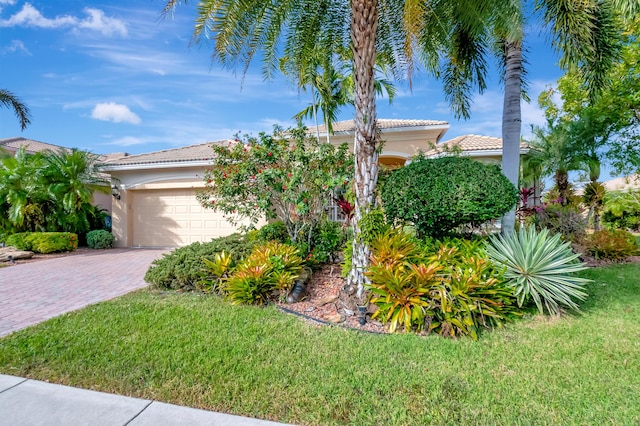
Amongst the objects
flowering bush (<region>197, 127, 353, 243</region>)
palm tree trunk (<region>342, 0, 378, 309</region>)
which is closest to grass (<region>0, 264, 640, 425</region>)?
palm tree trunk (<region>342, 0, 378, 309</region>)

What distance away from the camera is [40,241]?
1334 cm

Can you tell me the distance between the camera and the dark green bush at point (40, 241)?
13.3 meters

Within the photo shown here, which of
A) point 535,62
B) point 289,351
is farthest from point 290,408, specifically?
point 535,62

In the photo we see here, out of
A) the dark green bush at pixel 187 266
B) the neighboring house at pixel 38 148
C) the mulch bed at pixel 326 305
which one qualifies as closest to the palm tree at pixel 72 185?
the neighboring house at pixel 38 148

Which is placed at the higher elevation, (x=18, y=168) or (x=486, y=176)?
(x=18, y=168)

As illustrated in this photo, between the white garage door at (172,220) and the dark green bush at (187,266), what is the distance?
6997 mm

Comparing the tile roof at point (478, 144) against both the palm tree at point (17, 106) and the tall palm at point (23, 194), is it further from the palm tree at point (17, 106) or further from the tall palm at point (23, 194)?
the palm tree at point (17, 106)

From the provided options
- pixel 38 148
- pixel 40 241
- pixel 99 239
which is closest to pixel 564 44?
pixel 99 239

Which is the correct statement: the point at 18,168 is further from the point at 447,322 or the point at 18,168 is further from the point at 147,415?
the point at 447,322

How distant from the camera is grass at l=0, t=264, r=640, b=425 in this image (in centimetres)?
309

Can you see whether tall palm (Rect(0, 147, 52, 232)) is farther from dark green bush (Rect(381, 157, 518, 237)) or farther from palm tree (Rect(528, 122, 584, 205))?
palm tree (Rect(528, 122, 584, 205))

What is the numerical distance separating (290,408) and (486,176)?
5.24 meters

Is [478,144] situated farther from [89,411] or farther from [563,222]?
[89,411]

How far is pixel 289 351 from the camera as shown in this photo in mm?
4223
